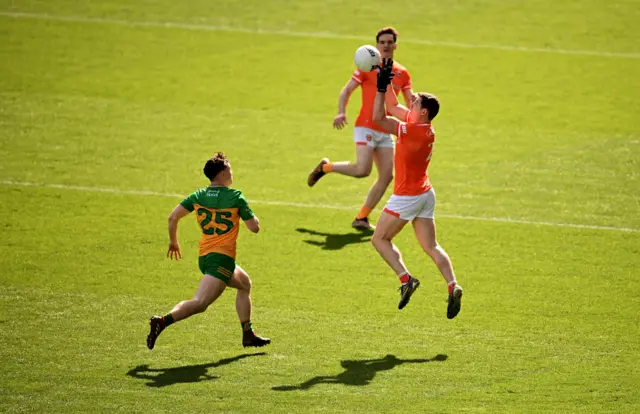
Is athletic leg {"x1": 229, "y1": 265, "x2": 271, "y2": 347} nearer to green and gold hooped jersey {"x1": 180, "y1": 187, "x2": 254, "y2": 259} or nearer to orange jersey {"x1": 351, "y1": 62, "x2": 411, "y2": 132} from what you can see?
green and gold hooped jersey {"x1": 180, "y1": 187, "x2": 254, "y2": 259}

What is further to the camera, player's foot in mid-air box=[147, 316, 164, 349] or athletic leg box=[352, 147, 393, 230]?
athletic leg box=[352, 147, 393, 230]

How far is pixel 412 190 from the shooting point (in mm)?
10953

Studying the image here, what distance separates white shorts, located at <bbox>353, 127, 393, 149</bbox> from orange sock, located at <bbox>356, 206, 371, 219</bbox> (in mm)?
855

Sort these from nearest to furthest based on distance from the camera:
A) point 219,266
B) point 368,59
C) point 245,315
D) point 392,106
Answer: point 219,266 → point 245,315 → point 368,59 → point 392,106

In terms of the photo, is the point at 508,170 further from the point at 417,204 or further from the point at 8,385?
the point at 8,385

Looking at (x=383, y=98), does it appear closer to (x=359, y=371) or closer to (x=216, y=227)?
(x=216, y=227)

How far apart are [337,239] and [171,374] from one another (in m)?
4.95

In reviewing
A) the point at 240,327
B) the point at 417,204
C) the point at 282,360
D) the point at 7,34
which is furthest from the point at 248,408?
the point at 7,34

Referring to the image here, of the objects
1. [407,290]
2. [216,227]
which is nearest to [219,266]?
[216,227]

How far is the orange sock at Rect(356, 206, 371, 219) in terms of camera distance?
14.5 metres

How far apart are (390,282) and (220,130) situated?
274 inches

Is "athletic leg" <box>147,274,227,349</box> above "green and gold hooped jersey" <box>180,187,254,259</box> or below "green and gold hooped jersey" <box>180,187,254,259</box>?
below

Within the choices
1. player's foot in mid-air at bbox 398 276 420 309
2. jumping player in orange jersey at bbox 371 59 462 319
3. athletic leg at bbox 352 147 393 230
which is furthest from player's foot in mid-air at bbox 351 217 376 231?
player's foot in mid-air at bbox 398 276 420 309

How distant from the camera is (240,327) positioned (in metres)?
11.0
